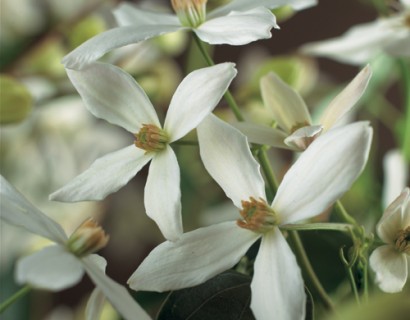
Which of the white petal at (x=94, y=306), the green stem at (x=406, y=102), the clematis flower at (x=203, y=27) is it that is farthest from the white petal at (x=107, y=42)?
the green stem at (x=406, y=102)

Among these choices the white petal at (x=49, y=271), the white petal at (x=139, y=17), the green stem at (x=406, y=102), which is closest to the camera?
the white petal at (x=49, y=271)

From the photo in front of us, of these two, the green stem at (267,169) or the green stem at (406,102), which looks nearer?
the green stem at (267,169)

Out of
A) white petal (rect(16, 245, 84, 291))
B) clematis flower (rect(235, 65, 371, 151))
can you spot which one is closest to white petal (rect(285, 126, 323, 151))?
clematis flower (rect(235, 65, 371, 151))

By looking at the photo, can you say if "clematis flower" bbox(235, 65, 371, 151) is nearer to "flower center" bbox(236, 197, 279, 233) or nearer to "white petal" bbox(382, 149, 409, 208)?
"flower center" bbox(236, 197, 279, 233)

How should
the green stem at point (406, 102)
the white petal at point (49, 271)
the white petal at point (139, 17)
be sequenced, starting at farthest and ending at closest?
the green stem at point (406, 102)
the white petal at point (139, 17)
the white petal at point (49, 271)

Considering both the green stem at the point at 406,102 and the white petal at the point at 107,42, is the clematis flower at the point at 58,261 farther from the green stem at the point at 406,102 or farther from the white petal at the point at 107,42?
the green stem at the point at 406,102

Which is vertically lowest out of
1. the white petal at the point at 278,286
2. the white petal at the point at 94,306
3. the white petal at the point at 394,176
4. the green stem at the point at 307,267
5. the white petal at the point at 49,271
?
the white petal at the point at 394,176

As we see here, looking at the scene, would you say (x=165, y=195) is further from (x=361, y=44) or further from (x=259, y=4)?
(x=361, y=44)
